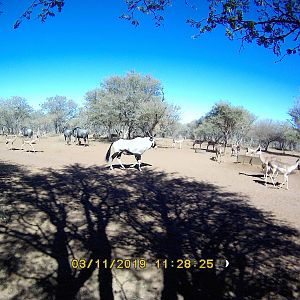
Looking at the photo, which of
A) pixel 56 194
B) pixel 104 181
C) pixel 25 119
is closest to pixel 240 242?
pixel 56 194

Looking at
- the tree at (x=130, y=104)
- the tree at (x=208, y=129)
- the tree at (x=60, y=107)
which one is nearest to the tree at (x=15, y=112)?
the tree at (x=60, y=107)

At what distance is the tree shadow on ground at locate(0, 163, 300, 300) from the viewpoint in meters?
4.60

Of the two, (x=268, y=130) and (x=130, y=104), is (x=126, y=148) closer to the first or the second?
(x=130, y=104)

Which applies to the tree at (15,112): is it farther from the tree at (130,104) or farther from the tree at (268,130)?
the tree at (268,130)

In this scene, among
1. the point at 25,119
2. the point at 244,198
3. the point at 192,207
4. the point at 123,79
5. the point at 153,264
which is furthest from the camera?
the point at 25,119

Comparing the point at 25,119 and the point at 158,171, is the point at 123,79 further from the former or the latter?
the point at 25,119

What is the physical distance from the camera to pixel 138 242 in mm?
6379

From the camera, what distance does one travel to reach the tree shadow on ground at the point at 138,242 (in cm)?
460

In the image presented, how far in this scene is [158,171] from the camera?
56.9 ft

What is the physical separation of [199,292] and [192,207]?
507cm
